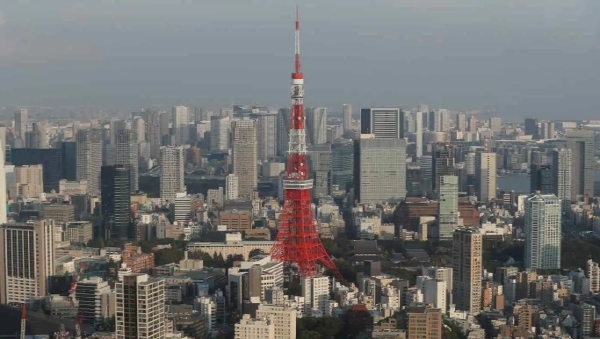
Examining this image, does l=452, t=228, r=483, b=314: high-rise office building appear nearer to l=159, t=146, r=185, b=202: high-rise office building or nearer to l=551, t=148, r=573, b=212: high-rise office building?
l=551, t=148, r=573, b=212: high-rise office building

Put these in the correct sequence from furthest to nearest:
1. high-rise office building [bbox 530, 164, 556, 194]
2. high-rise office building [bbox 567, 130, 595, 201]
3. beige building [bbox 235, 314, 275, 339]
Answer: high-rise office building [bbox 567, 130, 595, 201], high-rise office building [bbox 530, 164, 556, 194], beige building [bbox 235, 314, 275, 339]

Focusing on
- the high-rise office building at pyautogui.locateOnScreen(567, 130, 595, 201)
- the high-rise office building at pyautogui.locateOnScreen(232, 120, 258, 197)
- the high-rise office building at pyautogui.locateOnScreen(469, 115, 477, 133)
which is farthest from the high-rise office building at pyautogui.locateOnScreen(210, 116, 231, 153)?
the high-rise office building at pyautogui.locateOnScreen(567, 130, 595, 201)

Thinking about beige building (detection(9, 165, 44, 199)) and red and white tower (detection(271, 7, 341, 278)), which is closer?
red and white tower (detection(271, 7, 341, 278))

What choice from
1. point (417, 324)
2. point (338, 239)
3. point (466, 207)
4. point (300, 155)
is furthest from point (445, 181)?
point (417, 324)

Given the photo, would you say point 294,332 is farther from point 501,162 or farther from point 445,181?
point 501,162

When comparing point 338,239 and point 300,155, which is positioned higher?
point 300,155

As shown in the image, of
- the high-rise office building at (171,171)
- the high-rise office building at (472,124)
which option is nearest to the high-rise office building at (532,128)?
the high-rise office building at (472,124)
